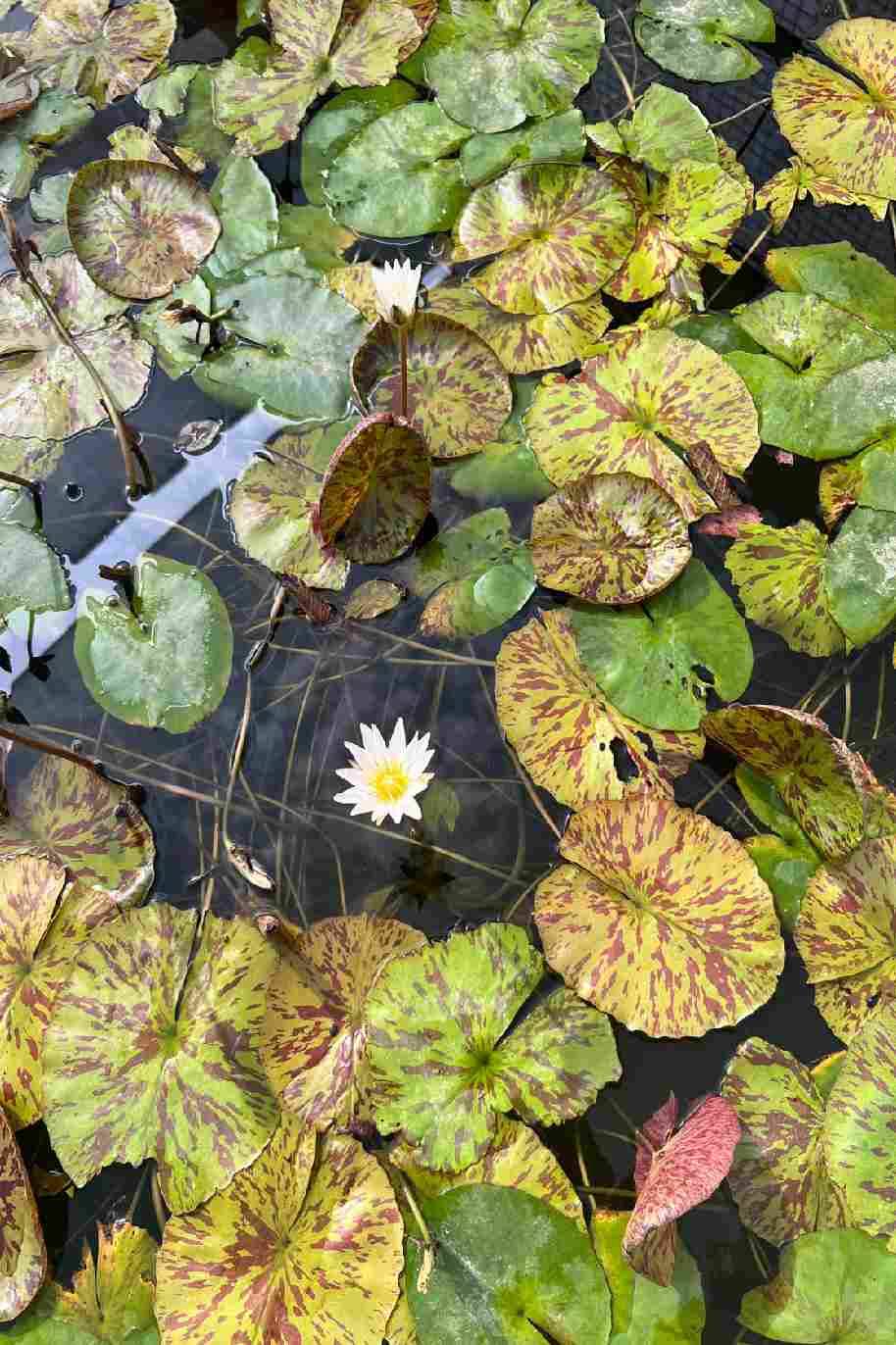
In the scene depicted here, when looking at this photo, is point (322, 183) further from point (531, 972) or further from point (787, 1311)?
point (787, 1311)

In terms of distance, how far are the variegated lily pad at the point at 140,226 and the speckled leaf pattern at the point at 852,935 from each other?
82.2 inches

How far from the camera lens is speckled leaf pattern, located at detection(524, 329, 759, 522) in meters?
2.21

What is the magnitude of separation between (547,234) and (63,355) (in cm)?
122

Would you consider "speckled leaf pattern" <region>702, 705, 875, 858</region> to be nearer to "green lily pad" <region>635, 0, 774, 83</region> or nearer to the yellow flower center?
the yellow flower center

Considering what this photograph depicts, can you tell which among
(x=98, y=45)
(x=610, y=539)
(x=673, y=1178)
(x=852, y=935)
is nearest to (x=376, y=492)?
(x=610, y=539)

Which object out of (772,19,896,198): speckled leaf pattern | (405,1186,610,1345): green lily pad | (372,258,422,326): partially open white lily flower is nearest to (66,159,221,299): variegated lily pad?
(372,258,422,326): partially open white lily flower

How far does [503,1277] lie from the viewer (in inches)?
60.8

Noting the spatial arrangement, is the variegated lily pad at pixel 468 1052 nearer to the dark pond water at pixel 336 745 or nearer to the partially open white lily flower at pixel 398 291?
the dark pond water at pixel 336 745

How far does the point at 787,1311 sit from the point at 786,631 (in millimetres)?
1185

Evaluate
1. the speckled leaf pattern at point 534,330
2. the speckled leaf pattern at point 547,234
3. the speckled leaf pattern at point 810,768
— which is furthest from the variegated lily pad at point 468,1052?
the speckled leaf pattern at point 547,234

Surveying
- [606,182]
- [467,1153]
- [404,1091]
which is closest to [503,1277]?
[467,1153]

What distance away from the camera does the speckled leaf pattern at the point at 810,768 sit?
1.77 m

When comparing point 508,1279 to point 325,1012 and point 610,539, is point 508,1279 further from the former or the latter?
point 610,539

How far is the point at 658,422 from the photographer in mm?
2238
